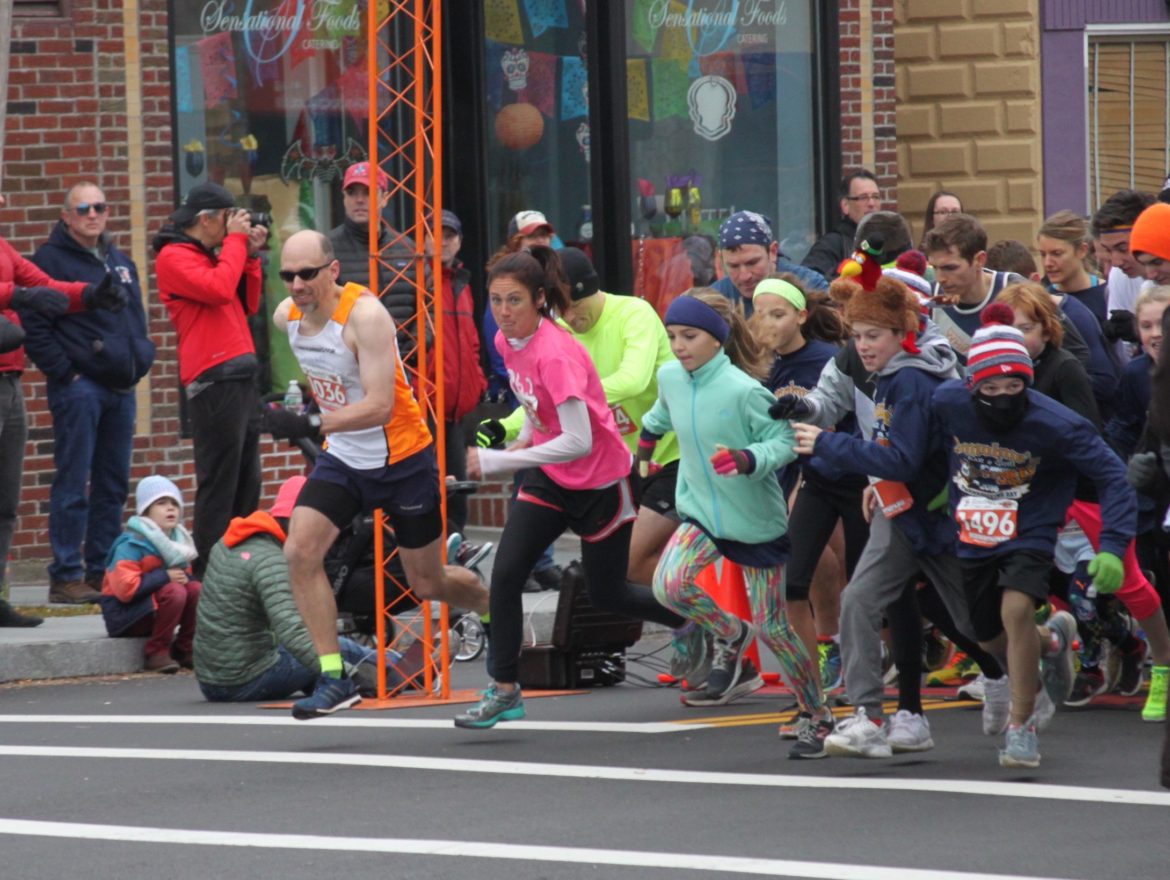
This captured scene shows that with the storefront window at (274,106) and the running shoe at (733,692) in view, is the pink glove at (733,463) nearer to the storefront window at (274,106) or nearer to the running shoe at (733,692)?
the running shoe at (733,692)

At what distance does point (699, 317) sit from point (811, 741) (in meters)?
1.68

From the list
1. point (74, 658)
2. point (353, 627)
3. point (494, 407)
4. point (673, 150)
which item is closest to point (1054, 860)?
point (353, 627)

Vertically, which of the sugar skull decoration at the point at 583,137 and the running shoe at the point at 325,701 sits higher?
the sugar skull decoration at the point at 583,137

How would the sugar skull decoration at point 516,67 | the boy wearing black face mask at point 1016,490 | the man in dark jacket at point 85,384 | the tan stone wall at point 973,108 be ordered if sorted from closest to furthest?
the boy wearing black face mask at point 1016,490 < the man in dark jacket at point 85,384 < the sugar skull decoration at point 516,67 < the tan stone wall at point 973,108

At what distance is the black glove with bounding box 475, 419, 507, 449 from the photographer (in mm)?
9680

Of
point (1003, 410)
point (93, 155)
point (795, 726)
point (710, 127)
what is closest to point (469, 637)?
point (795, 726)

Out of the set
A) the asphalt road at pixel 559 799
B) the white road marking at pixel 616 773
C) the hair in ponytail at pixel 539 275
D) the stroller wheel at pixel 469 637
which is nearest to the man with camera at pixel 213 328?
the stroller wheel at pixel 469 637

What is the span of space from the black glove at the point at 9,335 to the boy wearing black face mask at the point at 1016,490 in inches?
215

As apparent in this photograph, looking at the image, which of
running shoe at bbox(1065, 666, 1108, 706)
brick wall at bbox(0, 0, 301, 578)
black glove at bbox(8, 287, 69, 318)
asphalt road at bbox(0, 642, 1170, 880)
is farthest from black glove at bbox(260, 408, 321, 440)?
brick wall at bbox(0, 0, 301, 578)

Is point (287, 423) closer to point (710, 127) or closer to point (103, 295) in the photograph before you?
point (103, 295)

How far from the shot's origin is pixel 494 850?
704cm

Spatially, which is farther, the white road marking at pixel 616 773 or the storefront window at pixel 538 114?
the storefront window at pixel 538 114

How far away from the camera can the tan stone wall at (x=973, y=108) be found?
734 inches

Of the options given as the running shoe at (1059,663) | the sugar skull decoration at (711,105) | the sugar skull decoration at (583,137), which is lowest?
the running shoe at (1059,663)
